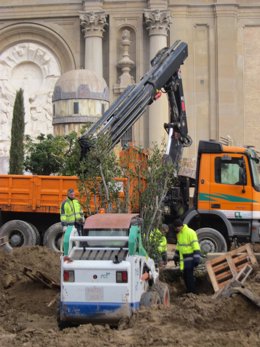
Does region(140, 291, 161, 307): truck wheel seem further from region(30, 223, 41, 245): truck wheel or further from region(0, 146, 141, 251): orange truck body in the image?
region(30, 223, 41, 245): truck wheel

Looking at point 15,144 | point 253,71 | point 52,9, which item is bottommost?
point 15,144

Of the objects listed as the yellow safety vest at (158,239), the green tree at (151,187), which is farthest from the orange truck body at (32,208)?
the yellow safety vest at (158,239)

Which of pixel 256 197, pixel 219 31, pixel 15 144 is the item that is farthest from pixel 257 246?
pixel 219 31

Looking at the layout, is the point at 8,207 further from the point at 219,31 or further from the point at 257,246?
the point at 219,31

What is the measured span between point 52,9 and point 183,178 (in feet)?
77.4

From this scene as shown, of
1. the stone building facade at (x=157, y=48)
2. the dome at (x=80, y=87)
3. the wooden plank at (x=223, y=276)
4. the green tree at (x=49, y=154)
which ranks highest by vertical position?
the stone building facade at (x=157, y=48)

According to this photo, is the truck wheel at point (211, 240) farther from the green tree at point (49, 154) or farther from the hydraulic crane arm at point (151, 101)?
the green tree at point (49, 154)

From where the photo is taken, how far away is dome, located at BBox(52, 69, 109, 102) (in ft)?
94.7

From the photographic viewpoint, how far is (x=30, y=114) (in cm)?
4159

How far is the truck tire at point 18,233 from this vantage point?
2077cm

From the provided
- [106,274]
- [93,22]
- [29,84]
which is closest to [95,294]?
[106,274]

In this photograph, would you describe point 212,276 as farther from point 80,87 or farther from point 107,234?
point 80,87

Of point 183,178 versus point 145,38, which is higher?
point 145,38

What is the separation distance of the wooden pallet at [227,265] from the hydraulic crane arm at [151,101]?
438cm
